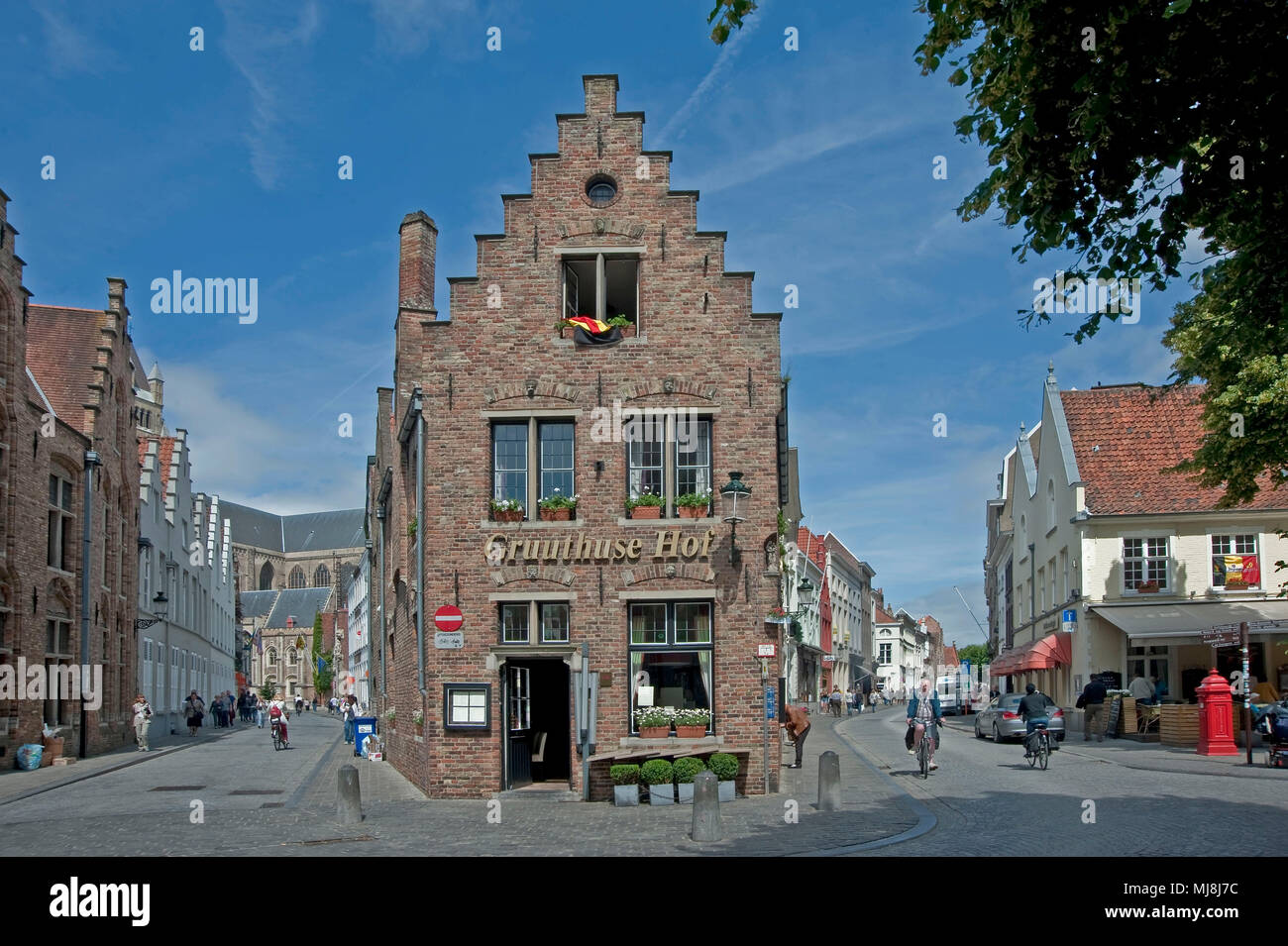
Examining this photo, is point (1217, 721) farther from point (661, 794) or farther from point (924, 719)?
point (661, 794)

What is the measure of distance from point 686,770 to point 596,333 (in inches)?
289

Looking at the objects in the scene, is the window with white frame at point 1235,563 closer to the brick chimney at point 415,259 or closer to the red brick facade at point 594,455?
the red brick facade at point 594,455

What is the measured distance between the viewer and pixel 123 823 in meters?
18.0

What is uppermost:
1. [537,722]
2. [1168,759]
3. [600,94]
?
[600,94]

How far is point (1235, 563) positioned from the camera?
35.9 metres

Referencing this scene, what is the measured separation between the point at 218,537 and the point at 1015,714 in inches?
2188

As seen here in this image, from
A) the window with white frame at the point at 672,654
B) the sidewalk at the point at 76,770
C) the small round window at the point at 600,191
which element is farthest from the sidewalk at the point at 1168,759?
the sidewalk at the point at 76,770

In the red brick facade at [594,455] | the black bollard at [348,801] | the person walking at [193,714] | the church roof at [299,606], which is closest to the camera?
the black bollard at [348,801]

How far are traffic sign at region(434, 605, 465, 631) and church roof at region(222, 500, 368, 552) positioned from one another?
13041 cm

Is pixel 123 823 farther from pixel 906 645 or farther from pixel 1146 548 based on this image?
pixel 906 645

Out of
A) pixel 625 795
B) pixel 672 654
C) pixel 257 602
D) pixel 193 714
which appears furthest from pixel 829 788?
pixel 257 602

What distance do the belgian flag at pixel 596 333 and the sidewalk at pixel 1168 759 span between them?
12.5 meters

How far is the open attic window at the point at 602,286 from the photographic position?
2161cm
